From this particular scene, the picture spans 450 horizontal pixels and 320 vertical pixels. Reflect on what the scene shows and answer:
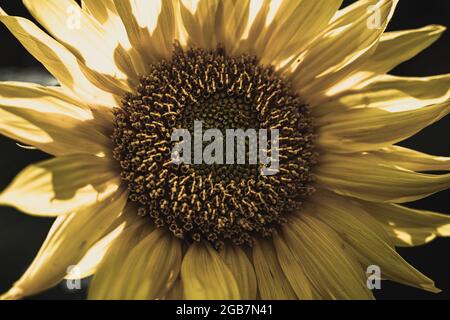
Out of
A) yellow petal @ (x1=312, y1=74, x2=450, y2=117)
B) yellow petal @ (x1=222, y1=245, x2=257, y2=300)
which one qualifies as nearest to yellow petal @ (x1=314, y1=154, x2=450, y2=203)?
yellow petal @ (x1=312, y1=74, x2=450, y2=117)

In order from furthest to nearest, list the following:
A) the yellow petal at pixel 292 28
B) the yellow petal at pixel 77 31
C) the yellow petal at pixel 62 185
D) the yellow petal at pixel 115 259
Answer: the yellow petal at pixel 292 28 → the yellow petal at pixel 77 31 → the yellow petal at pixel 115 259 → the yellow petal at pixel 62 185

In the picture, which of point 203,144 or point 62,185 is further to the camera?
point 203,144

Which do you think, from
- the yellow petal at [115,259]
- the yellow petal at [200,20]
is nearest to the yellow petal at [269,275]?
the yellow petal at [115,259]

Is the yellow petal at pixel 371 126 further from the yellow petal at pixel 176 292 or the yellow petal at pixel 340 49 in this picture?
the yellow petal at pixel 176 292

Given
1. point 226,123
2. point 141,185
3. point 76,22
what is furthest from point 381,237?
point 76,22

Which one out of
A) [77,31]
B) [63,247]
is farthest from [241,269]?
[77,31]

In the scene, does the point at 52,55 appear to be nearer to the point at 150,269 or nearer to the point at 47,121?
the point at 47,121

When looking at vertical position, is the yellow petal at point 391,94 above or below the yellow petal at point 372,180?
above

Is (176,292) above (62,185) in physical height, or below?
below
